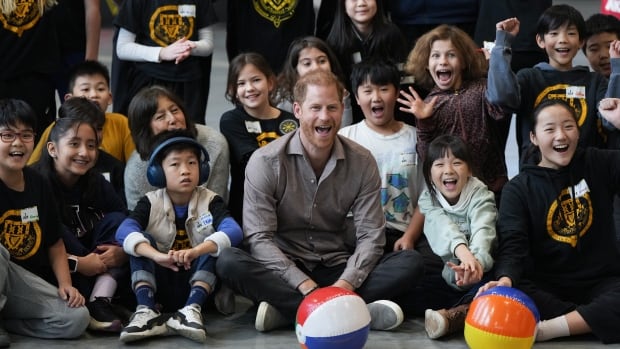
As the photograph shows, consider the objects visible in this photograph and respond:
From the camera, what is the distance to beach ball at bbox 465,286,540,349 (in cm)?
355

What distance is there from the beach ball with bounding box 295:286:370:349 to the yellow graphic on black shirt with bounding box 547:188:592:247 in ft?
3.32

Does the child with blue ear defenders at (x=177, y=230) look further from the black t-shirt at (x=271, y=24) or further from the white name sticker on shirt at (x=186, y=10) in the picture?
the black t-shirt at (x=271, y=24)

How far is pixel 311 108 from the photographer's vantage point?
163 inches

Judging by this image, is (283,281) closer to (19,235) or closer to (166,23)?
(19,235)

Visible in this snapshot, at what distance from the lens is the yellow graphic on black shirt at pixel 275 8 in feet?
18.2

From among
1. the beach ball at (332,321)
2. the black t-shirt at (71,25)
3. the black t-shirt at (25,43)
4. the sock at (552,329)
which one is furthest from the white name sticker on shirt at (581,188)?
the black t-shirt at (71,25)

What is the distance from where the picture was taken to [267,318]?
4066mm

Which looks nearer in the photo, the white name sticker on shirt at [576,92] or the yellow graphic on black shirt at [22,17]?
the white name sticker on shirt at [576,92]

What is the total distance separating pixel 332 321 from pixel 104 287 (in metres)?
1.24

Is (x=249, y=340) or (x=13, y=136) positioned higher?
(x=13, y=136)

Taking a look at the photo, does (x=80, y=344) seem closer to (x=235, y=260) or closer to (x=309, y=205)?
(x=235, y=260)

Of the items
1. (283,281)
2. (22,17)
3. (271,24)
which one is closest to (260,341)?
(283,281)

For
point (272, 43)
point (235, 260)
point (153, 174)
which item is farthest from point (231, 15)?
point (235, 260)

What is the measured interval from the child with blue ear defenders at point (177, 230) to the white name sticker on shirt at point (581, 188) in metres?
1.47
